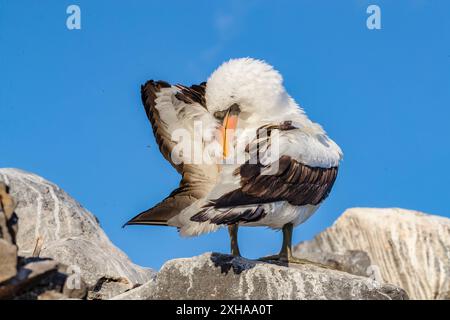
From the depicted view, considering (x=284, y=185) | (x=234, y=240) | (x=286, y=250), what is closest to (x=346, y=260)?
(x=286, y=250)

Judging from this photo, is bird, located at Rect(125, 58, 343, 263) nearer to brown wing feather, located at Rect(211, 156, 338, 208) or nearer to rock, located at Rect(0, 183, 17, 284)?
brown wing feather, located at Rect(211, 156, 338, 208)

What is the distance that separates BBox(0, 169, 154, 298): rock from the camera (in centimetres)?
1433

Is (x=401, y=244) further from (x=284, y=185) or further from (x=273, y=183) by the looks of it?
(x=273, y=183)

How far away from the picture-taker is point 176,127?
13352 millimetres

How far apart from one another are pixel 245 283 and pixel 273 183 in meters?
1.58

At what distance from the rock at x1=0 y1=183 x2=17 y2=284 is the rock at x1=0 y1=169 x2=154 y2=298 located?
15.5 feet

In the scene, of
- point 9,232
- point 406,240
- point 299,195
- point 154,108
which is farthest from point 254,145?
point 406,240

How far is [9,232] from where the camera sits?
30.1 feet

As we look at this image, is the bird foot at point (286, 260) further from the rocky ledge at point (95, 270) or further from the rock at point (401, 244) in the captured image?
the rock at point (401, 244)

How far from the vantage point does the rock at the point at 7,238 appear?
8.91 meters

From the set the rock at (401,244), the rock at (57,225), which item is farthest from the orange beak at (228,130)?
the rock at (401,244)

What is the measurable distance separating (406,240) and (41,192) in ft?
52.7

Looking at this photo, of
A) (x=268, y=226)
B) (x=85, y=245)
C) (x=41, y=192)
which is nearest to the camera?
(x=268, y=226)
